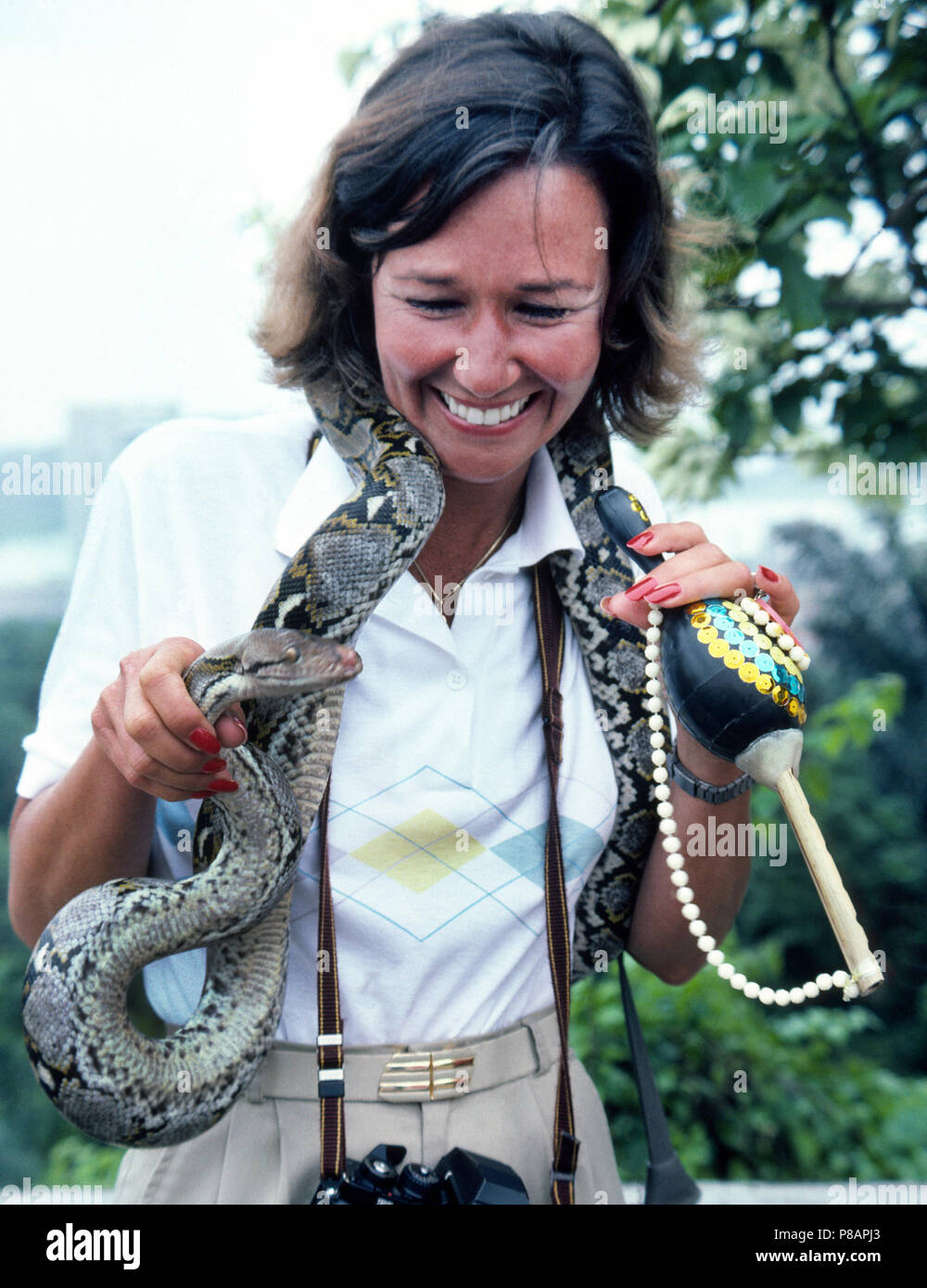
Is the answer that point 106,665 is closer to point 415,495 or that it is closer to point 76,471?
point 415,495

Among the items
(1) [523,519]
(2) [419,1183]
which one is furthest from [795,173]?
(2) [419,1183]

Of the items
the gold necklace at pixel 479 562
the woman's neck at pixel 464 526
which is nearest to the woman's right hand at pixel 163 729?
the gold necklace at pixel 479 562

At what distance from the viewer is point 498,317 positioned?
5.22ft

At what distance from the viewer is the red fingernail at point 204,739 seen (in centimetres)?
130

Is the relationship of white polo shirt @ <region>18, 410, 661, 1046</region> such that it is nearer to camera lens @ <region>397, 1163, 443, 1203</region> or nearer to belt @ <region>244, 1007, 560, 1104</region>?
belt @ <region>244, 1007, 560, 1104</region>

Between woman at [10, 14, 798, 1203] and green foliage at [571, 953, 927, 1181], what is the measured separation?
224 centimetres

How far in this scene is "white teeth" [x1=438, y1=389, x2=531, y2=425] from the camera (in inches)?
65.9

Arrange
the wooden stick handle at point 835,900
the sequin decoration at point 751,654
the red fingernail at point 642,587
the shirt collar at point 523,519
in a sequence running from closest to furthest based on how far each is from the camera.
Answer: the wooden stick handle at point 835,900, the sequin decoration at point 751,654, the red fingernail at point 642,587, the shirt collar at point 523,519

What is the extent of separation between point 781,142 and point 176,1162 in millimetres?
2503

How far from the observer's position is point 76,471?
2352mm

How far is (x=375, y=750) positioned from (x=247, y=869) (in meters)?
0.31

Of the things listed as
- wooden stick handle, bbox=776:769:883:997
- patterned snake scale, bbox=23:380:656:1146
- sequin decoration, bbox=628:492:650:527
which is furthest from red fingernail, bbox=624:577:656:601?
patterned snake scale, bbox=23:380:656:1146

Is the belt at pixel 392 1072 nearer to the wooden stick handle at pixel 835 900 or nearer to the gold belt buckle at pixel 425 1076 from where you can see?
the gold belt buckle at pixel 425 1076

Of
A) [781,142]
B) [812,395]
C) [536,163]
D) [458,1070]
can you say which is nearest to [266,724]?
[458,1070]
